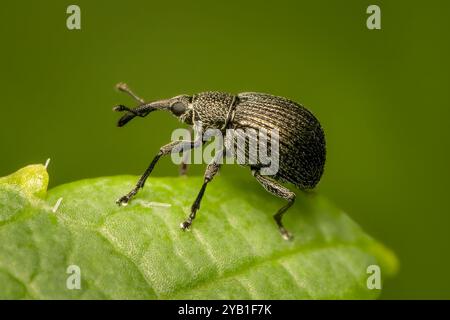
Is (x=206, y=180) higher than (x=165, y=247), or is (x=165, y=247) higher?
(x=206, y=180)

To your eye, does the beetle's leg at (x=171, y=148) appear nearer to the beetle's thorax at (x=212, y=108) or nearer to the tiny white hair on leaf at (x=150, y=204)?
the beetle's thorax at (x=212, y=108)

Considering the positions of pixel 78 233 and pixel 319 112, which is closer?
pixel 78 233

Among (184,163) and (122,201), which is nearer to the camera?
(122,201)

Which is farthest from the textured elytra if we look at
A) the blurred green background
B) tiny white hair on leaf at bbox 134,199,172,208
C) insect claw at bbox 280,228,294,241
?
tiny white hair on leaf at bbox 134,199,172,208

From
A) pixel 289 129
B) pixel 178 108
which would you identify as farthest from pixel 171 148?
pixel 289 129

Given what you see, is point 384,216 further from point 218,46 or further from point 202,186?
point 218,46

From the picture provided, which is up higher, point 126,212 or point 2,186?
point 2,186

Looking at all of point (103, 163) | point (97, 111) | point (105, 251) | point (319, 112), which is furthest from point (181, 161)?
point (105, 251)

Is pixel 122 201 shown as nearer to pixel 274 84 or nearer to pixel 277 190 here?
pixel 277 190
